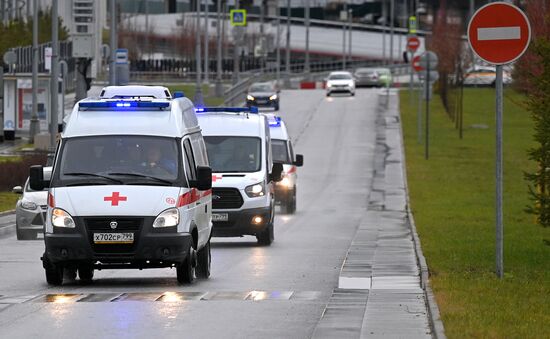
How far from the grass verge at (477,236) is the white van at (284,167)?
308 centimetres

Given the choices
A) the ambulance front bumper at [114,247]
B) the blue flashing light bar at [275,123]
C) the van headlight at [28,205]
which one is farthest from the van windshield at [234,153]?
the blue flashing light bar at [275,123]

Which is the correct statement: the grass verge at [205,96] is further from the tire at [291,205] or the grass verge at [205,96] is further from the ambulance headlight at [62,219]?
the ambulance headlight at [62,219]

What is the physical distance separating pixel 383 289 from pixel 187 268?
2.38 metres

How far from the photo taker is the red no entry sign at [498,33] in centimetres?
1609

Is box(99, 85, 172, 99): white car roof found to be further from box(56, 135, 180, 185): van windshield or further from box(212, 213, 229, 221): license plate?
box(56, 135, 180, 185): van windshield

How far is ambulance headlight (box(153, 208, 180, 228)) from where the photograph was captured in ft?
56.4

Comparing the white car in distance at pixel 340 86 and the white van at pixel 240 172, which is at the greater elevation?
the white van at pixel 240 172

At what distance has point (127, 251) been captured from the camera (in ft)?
56.2

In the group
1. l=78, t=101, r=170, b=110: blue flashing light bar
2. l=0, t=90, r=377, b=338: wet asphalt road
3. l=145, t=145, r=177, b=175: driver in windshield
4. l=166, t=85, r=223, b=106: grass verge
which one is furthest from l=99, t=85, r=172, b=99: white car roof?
l=166, t=85, r=223, b=106: grass verge

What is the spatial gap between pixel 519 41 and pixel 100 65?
10540cm

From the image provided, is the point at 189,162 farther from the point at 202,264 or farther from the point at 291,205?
the point at 291,205

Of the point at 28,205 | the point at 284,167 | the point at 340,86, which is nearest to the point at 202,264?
the point at 28,205

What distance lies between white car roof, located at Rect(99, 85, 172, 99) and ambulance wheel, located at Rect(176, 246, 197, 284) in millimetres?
4097

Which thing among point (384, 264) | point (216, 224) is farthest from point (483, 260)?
point (216, 224)
